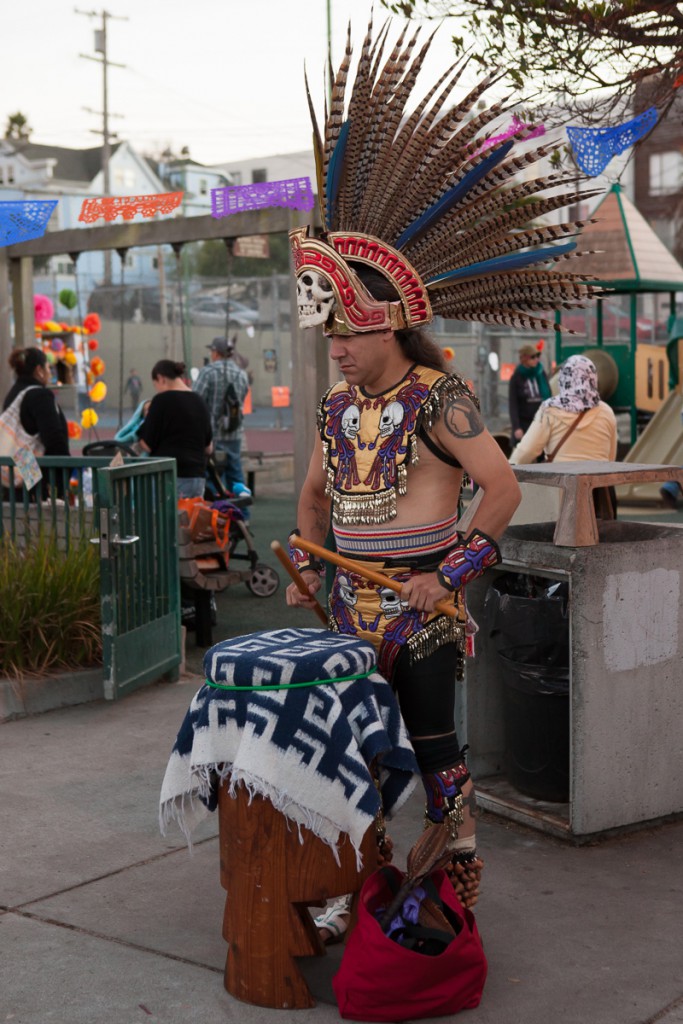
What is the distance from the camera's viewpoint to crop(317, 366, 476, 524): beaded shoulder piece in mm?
3566

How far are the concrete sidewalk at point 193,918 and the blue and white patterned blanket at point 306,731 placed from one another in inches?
23.6

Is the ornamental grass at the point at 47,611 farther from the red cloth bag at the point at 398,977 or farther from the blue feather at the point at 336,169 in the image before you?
the red cloth bag at the point at 398,977

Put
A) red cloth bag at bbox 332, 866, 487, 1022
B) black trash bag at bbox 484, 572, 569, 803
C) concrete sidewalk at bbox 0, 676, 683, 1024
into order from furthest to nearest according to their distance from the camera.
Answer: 1. black trash bag at bbox 484, 572, 569, 803
2. concrete sidewalk at bbox 0, 676, 683, 1024
3. red cloth bag at bbox 332, 866, 487, 1022

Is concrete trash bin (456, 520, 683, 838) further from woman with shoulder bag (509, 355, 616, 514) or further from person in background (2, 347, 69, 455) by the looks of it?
person in background (2, 347, 69, 455)

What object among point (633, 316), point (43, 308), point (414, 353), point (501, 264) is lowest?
point (414, 353)

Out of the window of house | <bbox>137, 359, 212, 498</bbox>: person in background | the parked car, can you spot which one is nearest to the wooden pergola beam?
<bbox>137, 359, 212, 498</bbox>: person in background

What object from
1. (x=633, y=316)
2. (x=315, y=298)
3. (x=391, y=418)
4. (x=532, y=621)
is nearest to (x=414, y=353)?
(x=391, y=418)

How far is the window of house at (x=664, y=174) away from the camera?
5822 cm

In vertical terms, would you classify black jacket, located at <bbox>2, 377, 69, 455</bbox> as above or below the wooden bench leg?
above

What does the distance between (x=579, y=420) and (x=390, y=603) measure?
5.14 meters

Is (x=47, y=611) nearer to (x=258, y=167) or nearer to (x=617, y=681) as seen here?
(x=617, y=681)

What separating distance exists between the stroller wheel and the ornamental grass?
110 inches

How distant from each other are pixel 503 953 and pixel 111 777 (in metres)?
2.28

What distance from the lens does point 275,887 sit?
330 cm
